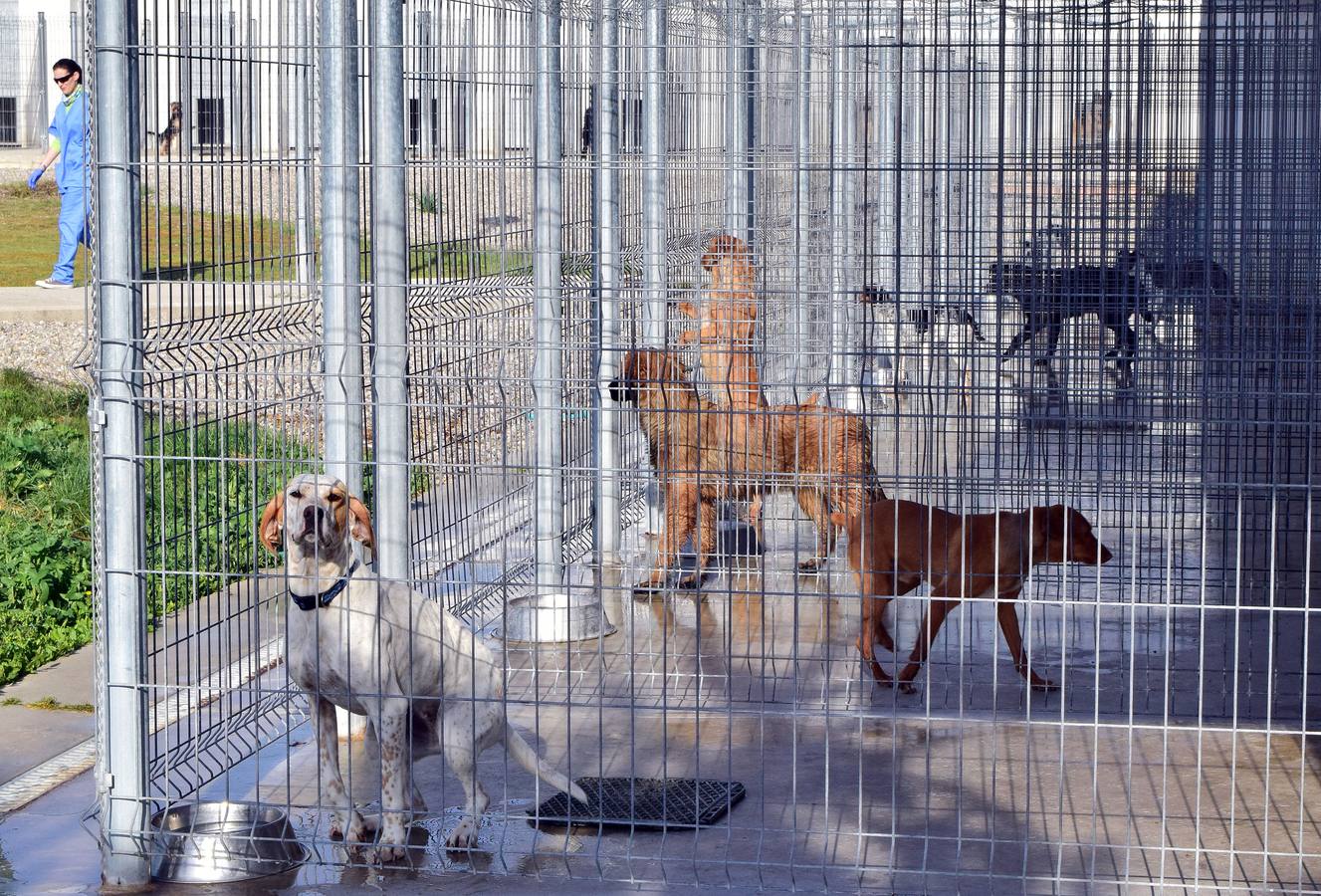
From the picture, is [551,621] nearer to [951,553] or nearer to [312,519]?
[951,553]

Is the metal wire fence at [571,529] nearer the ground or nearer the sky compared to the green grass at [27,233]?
nearer the ground

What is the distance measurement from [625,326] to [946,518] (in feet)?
12.4

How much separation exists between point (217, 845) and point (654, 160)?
4365 mm

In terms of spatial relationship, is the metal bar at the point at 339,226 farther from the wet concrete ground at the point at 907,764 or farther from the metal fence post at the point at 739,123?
the metal fence post at the point at 739,123

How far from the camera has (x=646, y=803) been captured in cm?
509

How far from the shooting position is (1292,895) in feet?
13.7

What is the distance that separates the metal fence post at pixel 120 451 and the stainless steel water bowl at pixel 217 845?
0.21 feet

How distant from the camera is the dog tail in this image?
4.77m

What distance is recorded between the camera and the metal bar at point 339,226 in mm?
5461

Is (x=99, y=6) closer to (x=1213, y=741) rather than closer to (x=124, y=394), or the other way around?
(x=124, y=394)

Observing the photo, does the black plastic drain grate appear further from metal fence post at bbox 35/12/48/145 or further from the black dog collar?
metal fence post at bbox 35/12/48/145

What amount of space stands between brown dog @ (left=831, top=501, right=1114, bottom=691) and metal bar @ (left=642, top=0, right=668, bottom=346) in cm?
211


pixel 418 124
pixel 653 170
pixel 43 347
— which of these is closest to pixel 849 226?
Result: pixel 653 170

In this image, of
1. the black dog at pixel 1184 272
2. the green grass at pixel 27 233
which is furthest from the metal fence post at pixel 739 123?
the green grass at pixel 27 233
